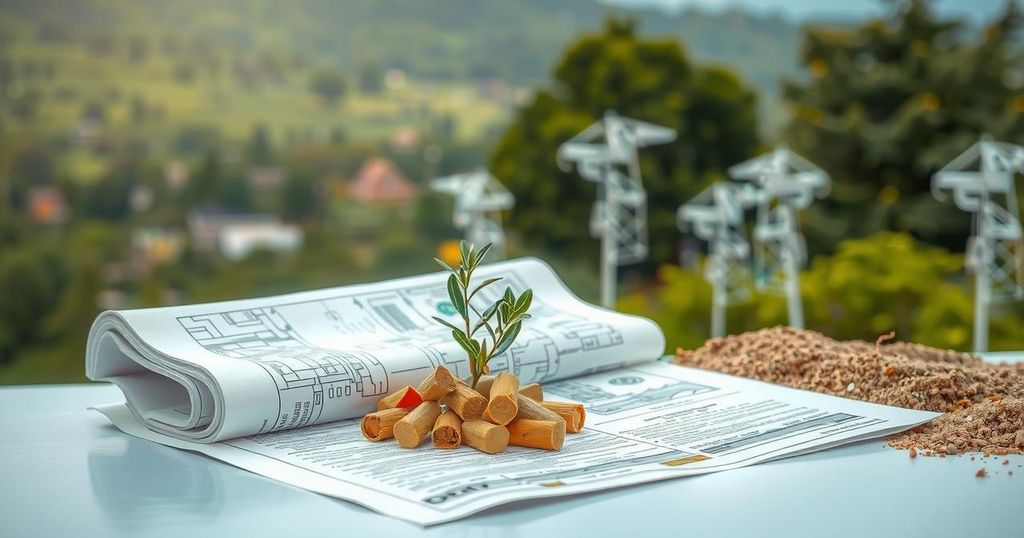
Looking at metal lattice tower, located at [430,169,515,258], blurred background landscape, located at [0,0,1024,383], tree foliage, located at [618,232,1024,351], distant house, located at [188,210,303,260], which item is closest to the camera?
metal lattice tower, located at [430,169,515,258]

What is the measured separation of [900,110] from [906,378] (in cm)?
243

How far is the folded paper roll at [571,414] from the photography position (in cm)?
102

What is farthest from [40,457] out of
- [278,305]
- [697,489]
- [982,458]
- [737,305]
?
[737,305]

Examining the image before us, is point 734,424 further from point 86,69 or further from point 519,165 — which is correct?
point 86,69

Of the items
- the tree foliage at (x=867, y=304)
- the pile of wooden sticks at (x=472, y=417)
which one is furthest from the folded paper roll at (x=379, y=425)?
the tree foliage at (x=867, y=304)

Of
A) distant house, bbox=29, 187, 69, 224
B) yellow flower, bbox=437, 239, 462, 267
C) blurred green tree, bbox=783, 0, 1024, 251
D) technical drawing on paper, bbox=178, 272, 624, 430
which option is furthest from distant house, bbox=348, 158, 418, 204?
technical drawing on paper, bbox=178, 272, 624, 430

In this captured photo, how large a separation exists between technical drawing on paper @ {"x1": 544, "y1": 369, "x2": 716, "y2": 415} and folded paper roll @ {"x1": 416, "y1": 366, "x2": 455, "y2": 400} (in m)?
0.18

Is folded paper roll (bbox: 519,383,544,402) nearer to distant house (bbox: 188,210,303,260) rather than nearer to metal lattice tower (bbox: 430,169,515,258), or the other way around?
metal lattice tower (bbox: 430,169,515,258)

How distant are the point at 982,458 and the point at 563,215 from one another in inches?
99.5

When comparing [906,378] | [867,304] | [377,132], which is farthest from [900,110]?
[906,378]

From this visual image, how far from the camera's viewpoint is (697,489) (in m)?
0.87

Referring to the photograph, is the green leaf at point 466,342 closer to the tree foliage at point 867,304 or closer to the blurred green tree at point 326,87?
the tree foliage at point 867,304

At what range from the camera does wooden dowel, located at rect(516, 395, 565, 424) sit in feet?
3.22

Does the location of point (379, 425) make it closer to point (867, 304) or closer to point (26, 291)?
point (867, 304)
